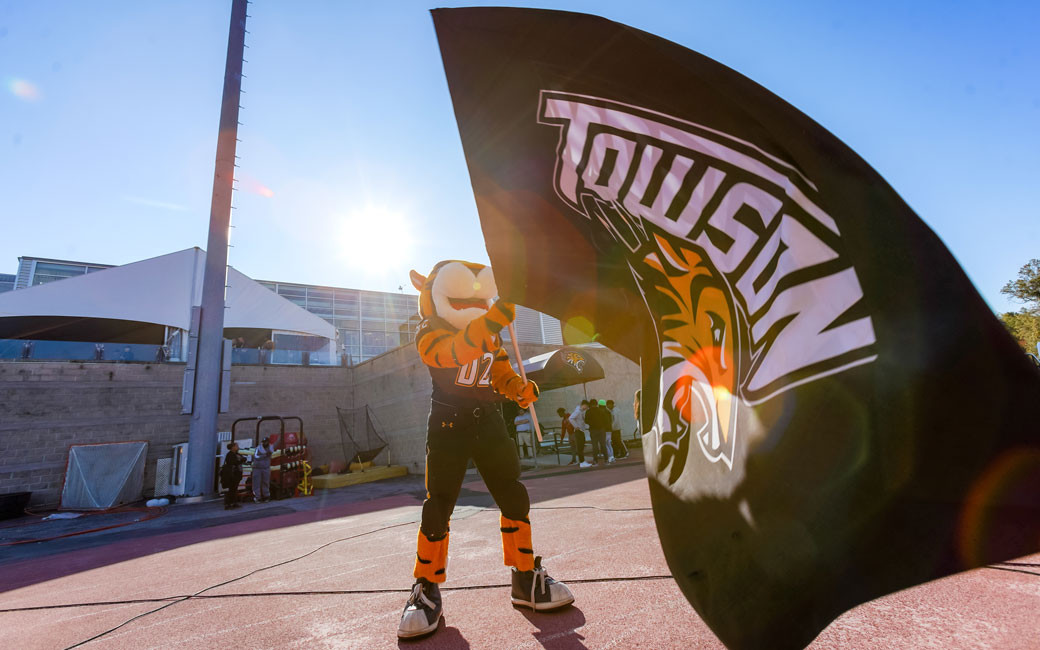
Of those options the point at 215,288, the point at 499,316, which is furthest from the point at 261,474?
the point at 499,316

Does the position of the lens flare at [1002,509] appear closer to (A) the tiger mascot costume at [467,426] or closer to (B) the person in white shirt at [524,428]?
(A) the tiger mascot costume at [467,426]

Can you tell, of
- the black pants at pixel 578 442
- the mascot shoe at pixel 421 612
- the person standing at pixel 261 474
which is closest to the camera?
the mascot shoe at pixel 421 612

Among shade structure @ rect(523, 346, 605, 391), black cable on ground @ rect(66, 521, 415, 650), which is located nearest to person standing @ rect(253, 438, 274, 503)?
shade structure @ rect(523, 346, 605, 391)

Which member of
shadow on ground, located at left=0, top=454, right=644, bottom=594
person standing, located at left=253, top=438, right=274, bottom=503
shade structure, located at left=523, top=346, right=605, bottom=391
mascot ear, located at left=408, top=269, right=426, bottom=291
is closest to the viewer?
mascot ear, located at left=408, top=269, right=426, bottom=291

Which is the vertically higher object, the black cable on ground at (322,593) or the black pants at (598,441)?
Result: the black pants at (598,441)

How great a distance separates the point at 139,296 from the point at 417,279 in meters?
18.8

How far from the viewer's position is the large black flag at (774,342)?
2.10ft

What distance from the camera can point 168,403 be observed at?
14008mm

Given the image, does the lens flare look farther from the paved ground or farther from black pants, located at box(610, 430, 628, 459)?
black pants, located at box(610, 430, 628, 459)

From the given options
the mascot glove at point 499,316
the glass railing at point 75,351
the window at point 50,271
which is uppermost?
the window at point 50,271

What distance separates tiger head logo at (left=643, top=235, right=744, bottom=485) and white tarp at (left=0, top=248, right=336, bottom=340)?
60.2 feet

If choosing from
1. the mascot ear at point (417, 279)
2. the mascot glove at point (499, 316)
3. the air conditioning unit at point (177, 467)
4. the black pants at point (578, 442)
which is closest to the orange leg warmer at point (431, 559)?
the mascot glove at point (499, 316)

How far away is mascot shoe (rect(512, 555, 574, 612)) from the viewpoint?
2037mm

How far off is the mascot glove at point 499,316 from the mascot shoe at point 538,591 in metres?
1.08
